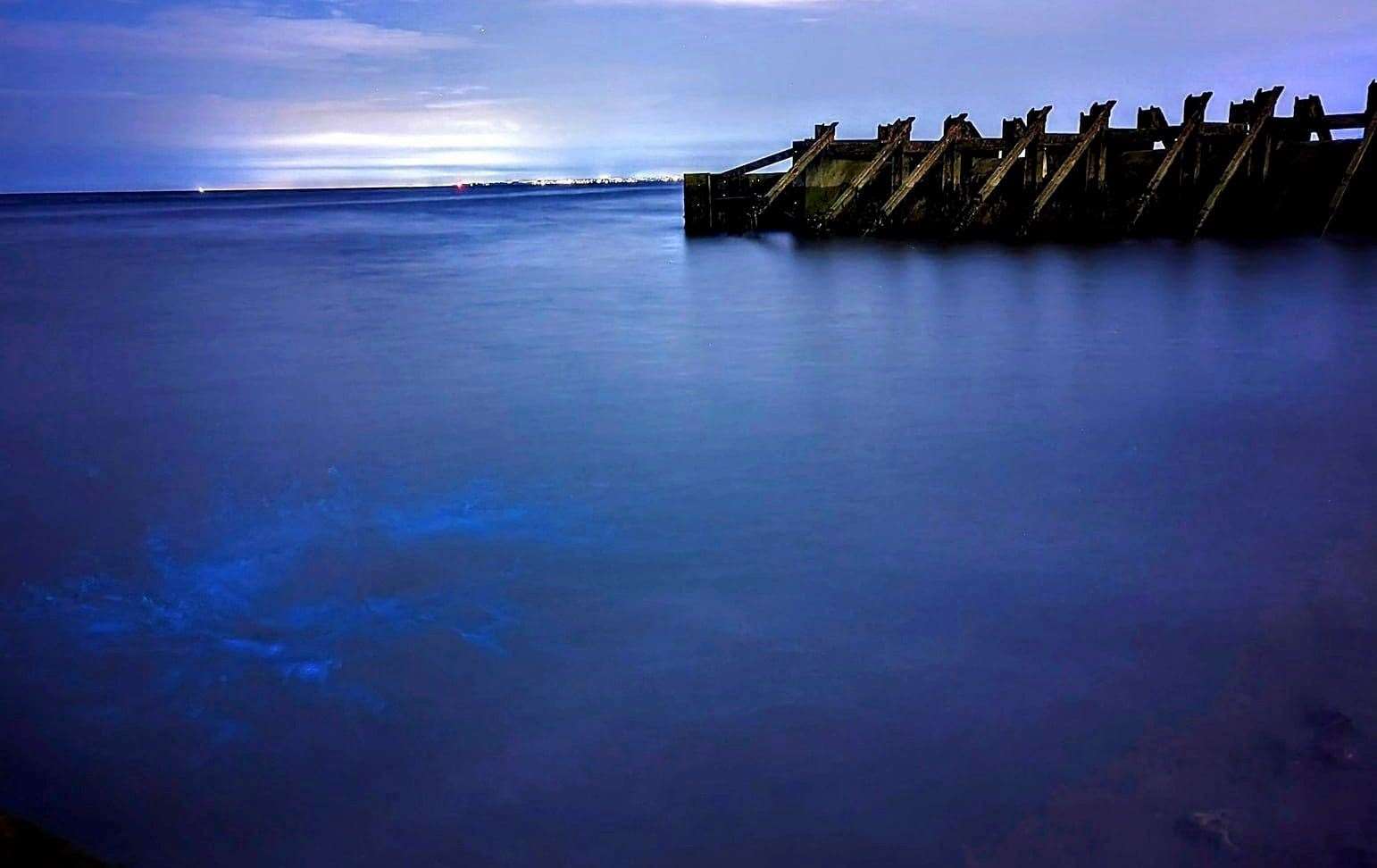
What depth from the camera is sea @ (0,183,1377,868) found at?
2389mm

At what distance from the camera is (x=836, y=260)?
17.2 meters

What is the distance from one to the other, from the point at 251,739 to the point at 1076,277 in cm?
1295

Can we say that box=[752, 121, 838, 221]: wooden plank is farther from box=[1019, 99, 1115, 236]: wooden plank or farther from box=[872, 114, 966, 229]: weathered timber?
box=[1019, 99, 1115, 236]: wooden plank

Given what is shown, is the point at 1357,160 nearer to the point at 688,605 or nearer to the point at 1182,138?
the point at 1182,138

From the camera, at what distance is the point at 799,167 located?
72.4 feet

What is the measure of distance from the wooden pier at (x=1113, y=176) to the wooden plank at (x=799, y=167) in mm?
48

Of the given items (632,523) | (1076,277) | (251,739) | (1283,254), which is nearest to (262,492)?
(632,523)

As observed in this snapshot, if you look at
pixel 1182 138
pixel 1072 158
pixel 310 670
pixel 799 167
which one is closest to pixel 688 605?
pixel 310 670

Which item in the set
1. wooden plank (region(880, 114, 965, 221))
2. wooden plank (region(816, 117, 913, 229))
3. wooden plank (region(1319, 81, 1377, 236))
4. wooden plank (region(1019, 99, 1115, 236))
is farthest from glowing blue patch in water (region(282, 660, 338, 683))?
wooden plank (region(816, 117, 913, 229))

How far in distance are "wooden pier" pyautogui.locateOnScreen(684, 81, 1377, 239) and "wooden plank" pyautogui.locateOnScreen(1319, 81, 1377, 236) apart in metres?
0.03

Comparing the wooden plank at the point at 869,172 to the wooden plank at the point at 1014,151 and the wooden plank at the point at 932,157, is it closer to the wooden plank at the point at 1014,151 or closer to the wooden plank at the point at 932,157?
the wooden plank at the point at 932,157

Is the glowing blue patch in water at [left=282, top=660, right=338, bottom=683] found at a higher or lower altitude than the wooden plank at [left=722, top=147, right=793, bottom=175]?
lower

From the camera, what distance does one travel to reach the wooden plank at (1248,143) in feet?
57.9

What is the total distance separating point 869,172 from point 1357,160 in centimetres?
837
